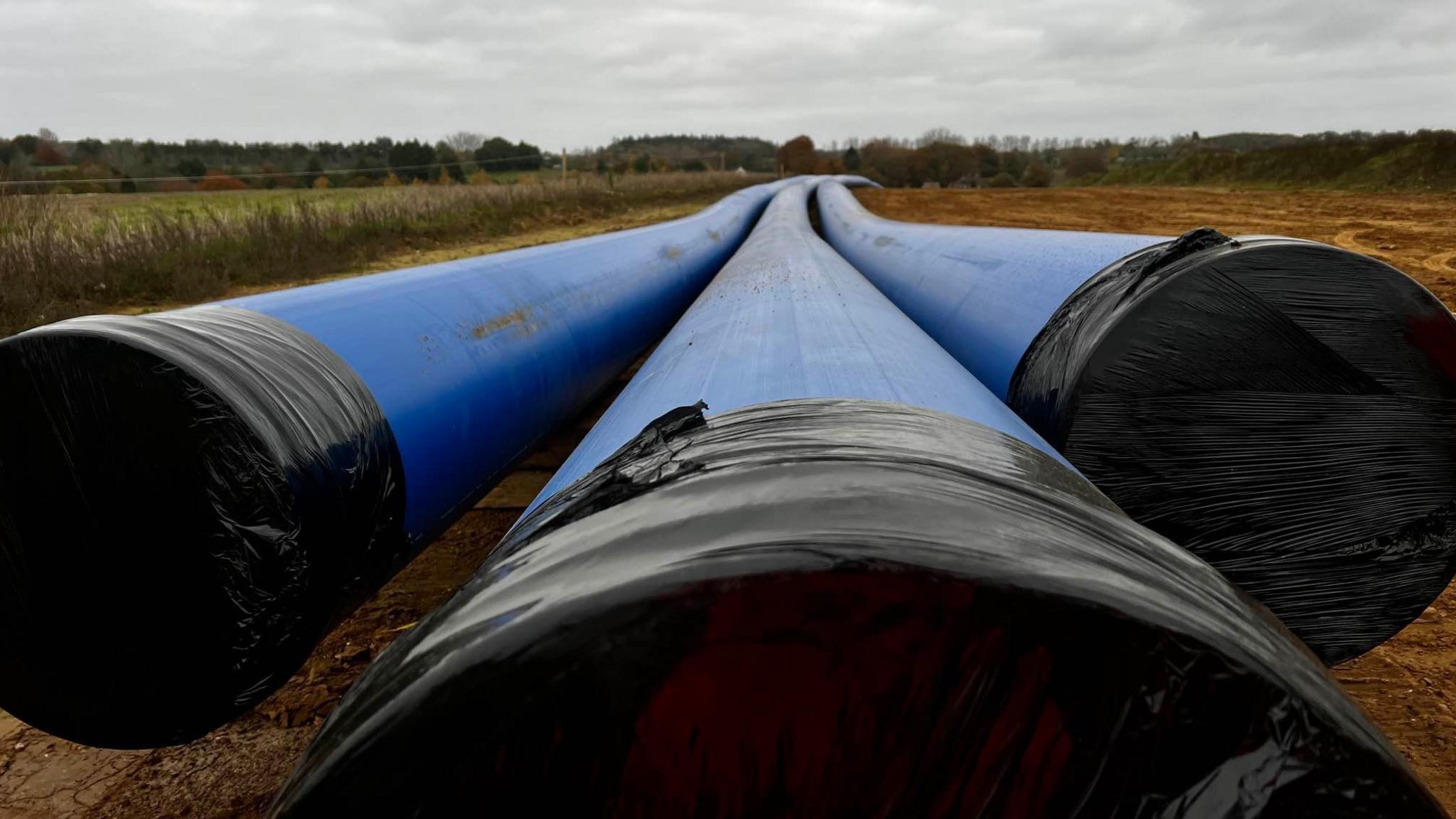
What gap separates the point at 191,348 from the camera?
129 cm

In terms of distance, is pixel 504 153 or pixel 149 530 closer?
pixel 149 530

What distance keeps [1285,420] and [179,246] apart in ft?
31.6

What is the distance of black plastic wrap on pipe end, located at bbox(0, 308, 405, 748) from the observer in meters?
1.24

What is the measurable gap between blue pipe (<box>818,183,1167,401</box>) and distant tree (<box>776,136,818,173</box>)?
37347 mm

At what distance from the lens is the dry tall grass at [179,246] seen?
6.15 m

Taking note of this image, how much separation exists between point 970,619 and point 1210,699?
205 mm

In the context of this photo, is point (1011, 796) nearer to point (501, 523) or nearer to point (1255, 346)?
point (1255, 346)

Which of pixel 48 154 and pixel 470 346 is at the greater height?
pixel 48 154

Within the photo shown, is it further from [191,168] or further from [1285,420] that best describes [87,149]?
[1285,420]

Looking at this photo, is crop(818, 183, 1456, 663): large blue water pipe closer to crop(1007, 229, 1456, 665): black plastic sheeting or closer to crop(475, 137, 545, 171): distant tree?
crop(1007, 229, 1456, 665): black plastic sheeting

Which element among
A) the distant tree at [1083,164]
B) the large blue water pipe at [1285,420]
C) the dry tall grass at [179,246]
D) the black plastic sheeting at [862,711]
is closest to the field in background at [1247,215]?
the large blue water pipe at [1285,420]

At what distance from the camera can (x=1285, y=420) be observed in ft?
4.58

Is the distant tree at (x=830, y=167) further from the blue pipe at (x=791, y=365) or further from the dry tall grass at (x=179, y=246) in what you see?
the blue pipe at (x=791, y=365)

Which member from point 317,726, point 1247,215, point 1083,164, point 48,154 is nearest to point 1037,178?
point 1083,164
